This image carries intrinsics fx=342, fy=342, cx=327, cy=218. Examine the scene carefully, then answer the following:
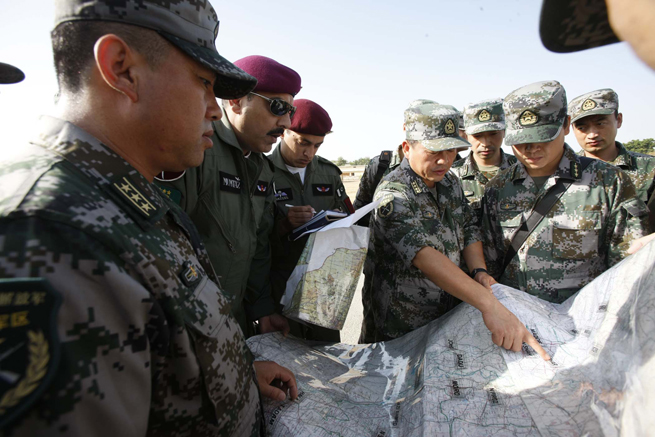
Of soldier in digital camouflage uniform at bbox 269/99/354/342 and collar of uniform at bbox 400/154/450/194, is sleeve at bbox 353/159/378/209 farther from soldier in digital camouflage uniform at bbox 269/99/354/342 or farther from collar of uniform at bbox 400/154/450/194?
collar of uniform at bbox 400/154/450/194

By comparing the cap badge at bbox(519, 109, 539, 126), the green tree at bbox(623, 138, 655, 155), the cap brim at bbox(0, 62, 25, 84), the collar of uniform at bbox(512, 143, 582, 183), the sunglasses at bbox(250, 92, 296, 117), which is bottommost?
the collar of uniform at bbox(512, 143, 582, 183)

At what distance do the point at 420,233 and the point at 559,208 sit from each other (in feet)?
3.92

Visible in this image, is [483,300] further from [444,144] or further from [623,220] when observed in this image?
[623,220]

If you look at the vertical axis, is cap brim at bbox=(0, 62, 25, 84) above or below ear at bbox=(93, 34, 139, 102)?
above

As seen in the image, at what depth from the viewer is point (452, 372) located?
163 cm

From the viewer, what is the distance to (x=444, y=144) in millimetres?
2502

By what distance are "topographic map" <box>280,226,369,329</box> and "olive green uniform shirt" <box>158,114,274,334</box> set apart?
0.36 m

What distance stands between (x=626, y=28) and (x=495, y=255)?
8.76ft

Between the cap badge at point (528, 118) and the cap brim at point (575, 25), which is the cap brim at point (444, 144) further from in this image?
the cap brim at point (575, 25)

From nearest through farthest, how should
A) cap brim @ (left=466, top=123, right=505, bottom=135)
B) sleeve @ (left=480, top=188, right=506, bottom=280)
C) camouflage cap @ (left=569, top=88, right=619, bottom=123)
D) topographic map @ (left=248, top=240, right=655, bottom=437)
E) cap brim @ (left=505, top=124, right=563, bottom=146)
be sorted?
topographic map @ (left=248, top=240, right=655, bottom=437), cap brim @ (left=505, top=124, right=563, bottom=146), sleeve @ (left=480, top=188, right=506, bottom=280), camouflage cap @ (left=569, top=88, right=619, bottom=123), cap brim @ (left=466, top=123, right=505, bottom=135)

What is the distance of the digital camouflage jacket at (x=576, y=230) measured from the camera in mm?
2414

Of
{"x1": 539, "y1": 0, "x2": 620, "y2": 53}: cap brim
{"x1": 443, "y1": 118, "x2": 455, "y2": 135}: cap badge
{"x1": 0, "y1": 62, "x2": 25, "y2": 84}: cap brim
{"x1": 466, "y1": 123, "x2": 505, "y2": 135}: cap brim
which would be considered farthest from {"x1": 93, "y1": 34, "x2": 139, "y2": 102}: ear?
{"x1": 466, "y1": 123, "x2": 505, "y2": 135}: cap brim

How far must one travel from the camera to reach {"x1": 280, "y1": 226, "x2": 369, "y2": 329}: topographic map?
195cm

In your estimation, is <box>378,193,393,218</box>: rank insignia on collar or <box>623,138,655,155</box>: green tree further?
<box>623,138,655,155</box>: green tree
